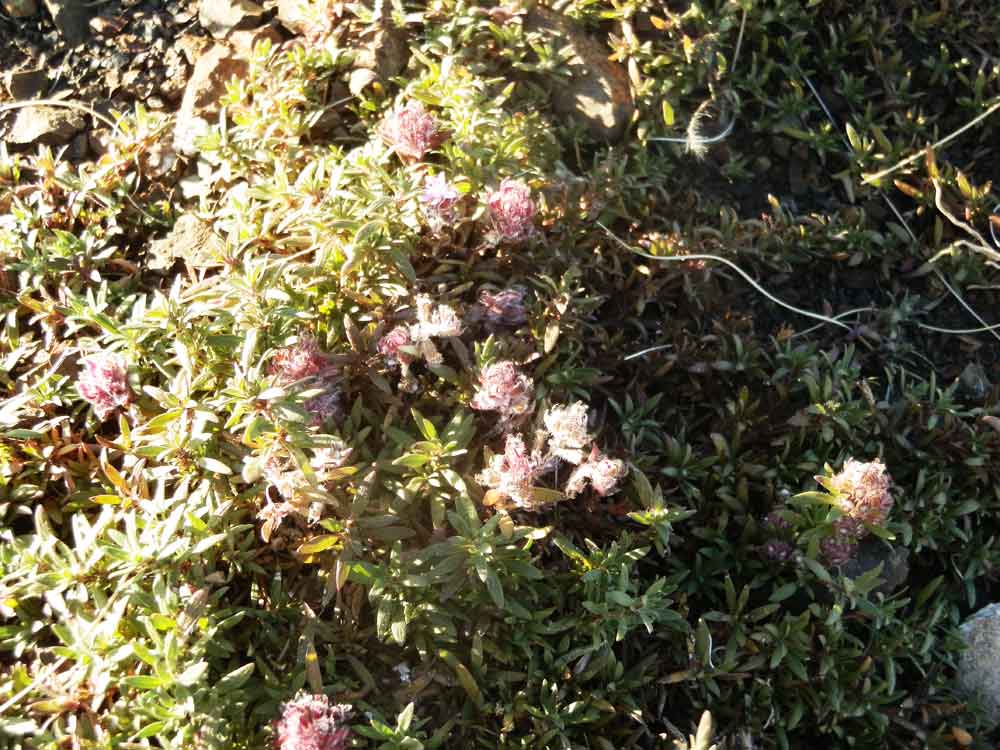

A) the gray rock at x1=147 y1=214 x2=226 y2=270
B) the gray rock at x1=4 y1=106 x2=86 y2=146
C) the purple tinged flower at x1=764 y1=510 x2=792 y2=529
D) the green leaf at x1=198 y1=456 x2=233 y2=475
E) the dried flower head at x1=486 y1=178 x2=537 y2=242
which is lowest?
the purple tinged flower at x1=764 y1=510 x2=792 y2=529

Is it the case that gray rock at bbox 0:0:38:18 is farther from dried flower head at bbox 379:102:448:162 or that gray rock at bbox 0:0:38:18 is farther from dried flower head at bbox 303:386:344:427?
dried flower head at bbox 303:386:344:427

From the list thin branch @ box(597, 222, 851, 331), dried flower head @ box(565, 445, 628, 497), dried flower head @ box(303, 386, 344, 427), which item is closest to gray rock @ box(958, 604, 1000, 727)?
thin branch @ box(597, 222, 851, 331)

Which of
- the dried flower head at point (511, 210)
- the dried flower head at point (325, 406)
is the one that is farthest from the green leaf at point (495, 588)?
the dried flower head at point (511, 210)

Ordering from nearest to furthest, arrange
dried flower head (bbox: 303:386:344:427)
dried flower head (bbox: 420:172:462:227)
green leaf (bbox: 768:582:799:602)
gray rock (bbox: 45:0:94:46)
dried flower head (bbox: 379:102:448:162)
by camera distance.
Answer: dried flower head (bbox: 303:386:344:427) < green leaf (bbox: 768:582:799:602) < dried flower head (bbox: 420:172:462:227) < dried flower head (bbox: 379:102:448:162) < gray rock (bbox: 45:0:94:46)

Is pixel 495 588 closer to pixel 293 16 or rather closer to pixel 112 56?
pixel 293 16

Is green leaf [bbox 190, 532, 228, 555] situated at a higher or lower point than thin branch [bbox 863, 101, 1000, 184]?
higher

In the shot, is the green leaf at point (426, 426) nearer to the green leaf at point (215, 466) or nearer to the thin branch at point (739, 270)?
the green leaf at point (215, 466)

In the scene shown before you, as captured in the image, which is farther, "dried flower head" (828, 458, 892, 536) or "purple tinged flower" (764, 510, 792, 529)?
"purple tinged flower" (764, 510, 792, 529)

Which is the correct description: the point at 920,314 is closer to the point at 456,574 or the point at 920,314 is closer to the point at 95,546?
the point at 456,574
